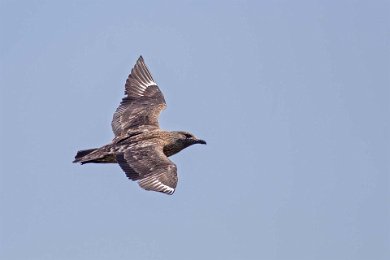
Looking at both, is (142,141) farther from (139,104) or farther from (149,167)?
(139,104)

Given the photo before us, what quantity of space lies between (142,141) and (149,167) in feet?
5.19

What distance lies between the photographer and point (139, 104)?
23578 mm

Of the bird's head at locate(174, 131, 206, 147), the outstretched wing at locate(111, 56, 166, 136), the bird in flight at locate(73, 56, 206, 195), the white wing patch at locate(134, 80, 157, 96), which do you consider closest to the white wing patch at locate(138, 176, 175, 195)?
the bird in flight at locate(73, 56, 206, 195)

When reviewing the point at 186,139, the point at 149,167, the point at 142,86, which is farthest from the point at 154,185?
the point at 142,86

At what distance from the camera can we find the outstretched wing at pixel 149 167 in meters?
19.1

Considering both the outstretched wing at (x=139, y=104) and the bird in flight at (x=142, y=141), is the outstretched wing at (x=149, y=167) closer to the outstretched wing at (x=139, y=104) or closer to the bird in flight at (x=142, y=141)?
the bird in flight at (x=142, y=141)

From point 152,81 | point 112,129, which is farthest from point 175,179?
point 152,81

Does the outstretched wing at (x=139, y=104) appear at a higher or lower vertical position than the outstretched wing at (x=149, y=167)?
higher

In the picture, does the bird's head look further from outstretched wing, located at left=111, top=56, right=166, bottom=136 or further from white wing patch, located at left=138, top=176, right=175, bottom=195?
white wing patch, located at left=138, top=176, right=175, bottom=195

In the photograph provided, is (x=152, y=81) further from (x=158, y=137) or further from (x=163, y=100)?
(x=158, y=137)

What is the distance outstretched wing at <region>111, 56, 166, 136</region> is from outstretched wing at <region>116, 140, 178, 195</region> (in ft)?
5.50

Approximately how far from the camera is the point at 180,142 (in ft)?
70.7

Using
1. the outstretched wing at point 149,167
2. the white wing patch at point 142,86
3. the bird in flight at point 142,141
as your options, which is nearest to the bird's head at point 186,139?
the bird in flight at point 142,141

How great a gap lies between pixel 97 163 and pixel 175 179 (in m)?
2.23
